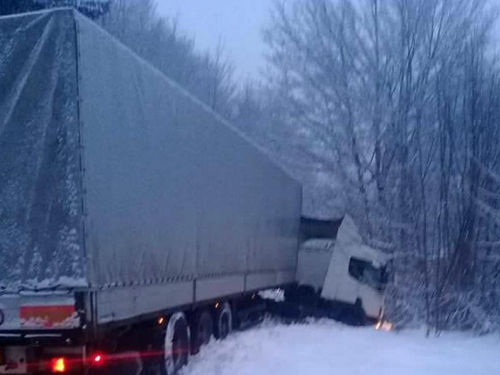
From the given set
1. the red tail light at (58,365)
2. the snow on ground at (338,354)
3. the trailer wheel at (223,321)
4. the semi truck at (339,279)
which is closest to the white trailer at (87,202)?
the red tail light at (58,365)

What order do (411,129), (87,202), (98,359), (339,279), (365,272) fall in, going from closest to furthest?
(87,202) → (98,359) → (339,279) → (365,272) → (411,129)

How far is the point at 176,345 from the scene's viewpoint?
11.0 meters

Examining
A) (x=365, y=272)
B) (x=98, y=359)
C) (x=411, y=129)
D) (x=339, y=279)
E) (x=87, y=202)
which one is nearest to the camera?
(x=87, y=202)

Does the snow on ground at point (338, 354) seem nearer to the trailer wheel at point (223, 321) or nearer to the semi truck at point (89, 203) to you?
the trailer wheel at point (223, 321)

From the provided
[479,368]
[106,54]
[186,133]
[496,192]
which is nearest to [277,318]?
[496,192]

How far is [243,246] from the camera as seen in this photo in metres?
15.0

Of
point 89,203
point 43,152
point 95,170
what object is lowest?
point 89,203

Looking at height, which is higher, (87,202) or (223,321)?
(87,202)

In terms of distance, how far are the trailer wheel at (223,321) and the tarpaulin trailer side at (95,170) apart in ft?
9.73

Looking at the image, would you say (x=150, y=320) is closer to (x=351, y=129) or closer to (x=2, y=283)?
(x=2, y=283)

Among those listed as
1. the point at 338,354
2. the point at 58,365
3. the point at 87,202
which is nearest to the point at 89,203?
the point at 87,202

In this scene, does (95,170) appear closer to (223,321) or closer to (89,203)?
(89,203)

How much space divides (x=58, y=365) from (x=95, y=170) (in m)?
1.95

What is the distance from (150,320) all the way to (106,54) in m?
3.60
